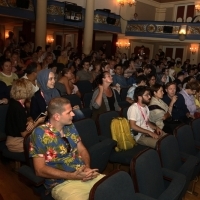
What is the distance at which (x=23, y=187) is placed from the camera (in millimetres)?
2770

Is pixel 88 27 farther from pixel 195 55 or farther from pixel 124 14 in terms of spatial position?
pixel 195 55

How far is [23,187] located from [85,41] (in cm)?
996

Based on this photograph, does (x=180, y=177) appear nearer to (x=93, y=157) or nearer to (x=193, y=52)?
(x=93, y=157)

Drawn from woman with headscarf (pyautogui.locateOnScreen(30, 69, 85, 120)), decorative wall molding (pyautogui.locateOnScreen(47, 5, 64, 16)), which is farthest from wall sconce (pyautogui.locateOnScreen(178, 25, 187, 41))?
woman with headscarf (pyautogui.locateOnScreen(30, 69, 85, 120))

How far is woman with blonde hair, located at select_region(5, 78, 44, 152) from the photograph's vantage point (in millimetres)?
2535

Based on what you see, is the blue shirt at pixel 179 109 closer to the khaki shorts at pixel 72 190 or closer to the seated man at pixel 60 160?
the seated man at pixel 60 160

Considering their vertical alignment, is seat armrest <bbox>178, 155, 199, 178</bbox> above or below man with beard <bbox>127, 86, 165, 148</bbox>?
below

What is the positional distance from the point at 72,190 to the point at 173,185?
2.60ft

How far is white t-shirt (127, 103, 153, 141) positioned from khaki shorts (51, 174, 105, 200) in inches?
50.6

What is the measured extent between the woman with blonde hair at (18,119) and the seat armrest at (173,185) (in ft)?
4.61

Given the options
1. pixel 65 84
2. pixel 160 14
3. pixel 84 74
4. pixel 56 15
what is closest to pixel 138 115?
pixel 65 84

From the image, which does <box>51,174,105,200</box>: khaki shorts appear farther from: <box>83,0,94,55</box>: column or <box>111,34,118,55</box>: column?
<box>111,34,118,55</box>: column

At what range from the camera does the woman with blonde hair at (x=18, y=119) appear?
2.54 meters

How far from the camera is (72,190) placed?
1840 millimetres
